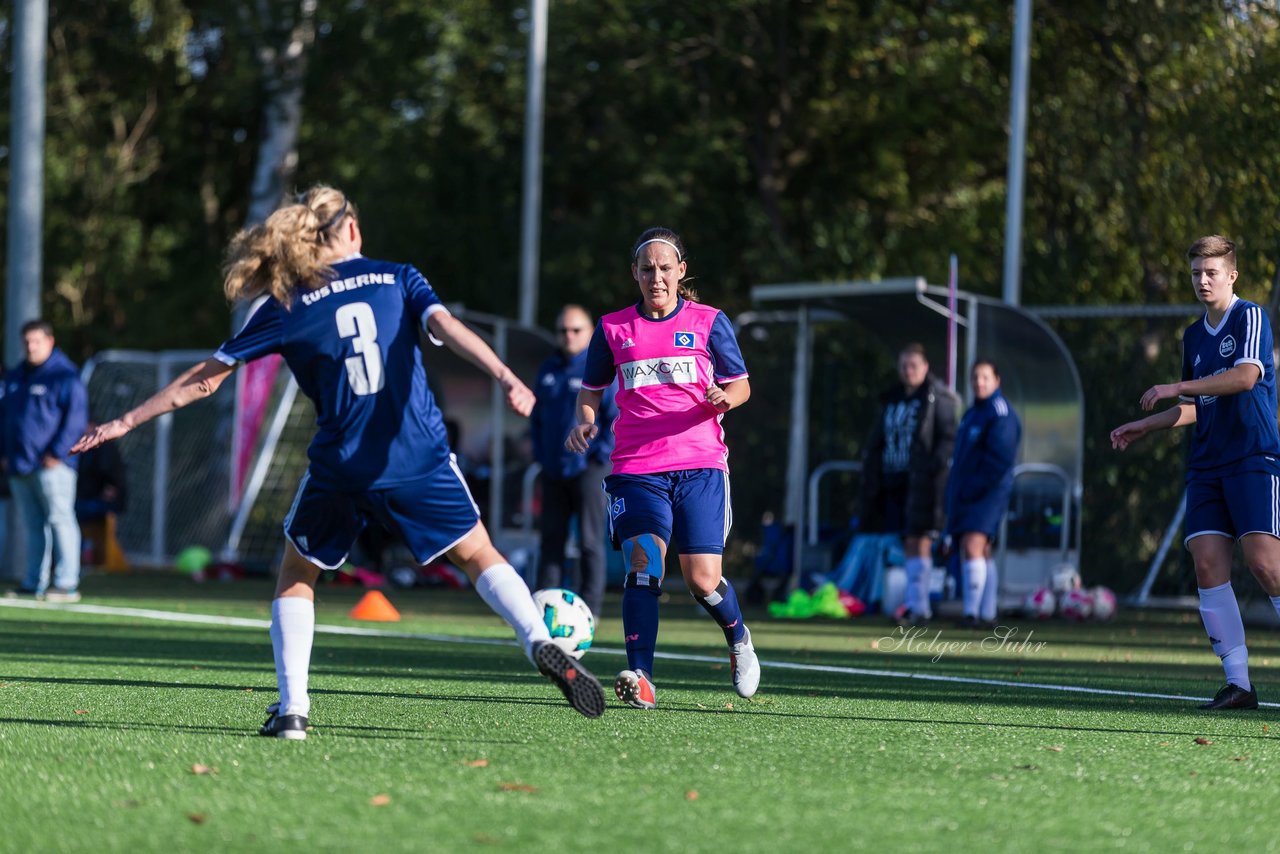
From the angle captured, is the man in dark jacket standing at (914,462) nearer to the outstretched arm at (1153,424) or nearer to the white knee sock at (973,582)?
the white knee sock at (973,582)

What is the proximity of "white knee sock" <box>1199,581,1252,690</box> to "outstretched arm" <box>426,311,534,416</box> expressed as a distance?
3681 millimetres

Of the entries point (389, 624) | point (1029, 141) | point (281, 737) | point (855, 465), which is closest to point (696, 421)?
point (281, 737)

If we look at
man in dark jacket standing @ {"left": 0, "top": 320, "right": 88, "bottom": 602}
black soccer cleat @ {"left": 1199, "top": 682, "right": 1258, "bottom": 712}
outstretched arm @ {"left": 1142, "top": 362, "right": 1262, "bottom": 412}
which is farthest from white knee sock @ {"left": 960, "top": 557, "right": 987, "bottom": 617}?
man in dark jacket standing @ {"left": 0, "top": 320, "right": 88, "bottom": 602}

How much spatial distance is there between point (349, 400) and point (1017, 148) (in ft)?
47.8

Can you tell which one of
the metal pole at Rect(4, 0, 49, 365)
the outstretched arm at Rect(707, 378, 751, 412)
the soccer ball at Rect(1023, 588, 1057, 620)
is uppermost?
the metal pole at Rect(4, 0, 49, 365)

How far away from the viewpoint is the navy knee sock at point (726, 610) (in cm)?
771

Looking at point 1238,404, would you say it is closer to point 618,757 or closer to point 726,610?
point 726,610

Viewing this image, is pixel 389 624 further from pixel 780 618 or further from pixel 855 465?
pixel 855 465

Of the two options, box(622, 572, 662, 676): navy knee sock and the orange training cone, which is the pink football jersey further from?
the orange training cone

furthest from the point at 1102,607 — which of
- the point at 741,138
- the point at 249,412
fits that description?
the point at 741,138

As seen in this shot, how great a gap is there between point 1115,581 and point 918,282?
16.0 feet

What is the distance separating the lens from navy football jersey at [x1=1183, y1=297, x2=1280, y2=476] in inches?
306

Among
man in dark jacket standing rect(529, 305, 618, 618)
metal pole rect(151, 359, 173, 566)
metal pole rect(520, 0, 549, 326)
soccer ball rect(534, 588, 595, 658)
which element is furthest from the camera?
metal pole rect(151, 359, 173, 566)

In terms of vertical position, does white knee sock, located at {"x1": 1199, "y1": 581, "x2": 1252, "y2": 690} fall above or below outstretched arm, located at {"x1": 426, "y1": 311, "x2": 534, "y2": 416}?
below
